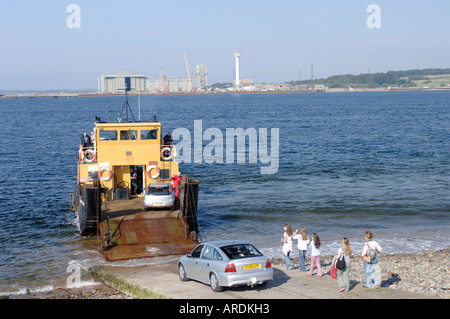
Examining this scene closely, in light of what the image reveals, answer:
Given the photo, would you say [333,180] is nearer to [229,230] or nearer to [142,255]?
[229,230]

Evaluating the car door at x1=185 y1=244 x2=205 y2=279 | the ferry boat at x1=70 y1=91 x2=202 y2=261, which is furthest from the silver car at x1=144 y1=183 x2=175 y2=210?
the car door at x1=185 y1=244 x2=205 y2=279

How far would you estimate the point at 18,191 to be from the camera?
3612cm

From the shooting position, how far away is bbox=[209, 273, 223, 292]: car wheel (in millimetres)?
14343

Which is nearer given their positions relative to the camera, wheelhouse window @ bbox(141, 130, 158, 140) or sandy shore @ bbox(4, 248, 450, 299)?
sandy shore @ bbox(4, 248, 450, 299)

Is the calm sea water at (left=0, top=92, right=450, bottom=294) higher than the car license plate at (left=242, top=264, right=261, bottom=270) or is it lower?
lower

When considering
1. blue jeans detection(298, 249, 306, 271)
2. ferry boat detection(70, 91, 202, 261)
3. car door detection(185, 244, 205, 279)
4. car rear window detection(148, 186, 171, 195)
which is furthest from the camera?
car rear window detection(148, 186, 171, 195)

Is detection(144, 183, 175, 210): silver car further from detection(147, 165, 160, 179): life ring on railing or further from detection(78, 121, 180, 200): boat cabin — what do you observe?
detection(78, 121, 180, 200): boat cabin

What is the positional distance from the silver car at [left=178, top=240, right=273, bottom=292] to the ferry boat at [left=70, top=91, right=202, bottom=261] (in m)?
4.91

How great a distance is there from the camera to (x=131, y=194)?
86.6 feet

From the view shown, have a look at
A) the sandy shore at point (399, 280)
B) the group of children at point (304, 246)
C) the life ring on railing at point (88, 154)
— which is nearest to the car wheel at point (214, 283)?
the sandy shore at point (399, 280)

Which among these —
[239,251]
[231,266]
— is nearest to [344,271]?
[239,251]

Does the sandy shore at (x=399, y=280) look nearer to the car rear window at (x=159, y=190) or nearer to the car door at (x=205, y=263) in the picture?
the car door at (x=205, y=263)

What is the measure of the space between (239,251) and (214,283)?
1094 millimetres

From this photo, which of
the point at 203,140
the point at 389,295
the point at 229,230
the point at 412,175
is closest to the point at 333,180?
the point at 412,175
